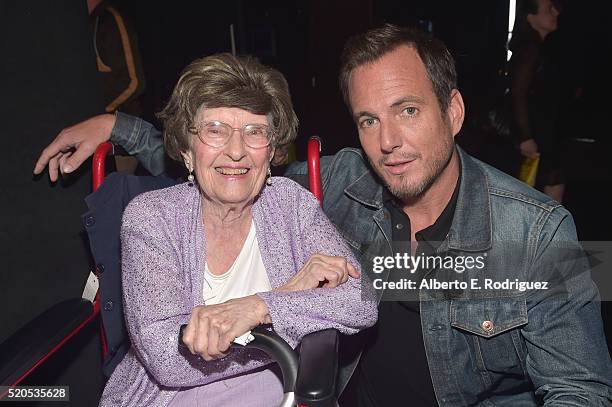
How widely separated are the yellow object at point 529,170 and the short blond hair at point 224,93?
6.00ft

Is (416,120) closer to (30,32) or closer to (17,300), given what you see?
(30,32)

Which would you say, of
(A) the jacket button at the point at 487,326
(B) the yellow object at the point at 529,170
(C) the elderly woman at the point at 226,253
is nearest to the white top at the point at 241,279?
(C) the elderly woman at the point at 226,253

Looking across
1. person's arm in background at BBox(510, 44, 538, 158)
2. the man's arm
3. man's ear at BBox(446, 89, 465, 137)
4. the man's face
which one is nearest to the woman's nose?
the man's face

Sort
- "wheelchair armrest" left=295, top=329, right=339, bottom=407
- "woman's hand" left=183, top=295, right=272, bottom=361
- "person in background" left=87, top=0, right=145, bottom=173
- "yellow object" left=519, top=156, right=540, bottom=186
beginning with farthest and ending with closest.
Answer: "person in background" left=87, top=0, right=145, bottom=173 → "yellow object" left=519, top=156, right=540, bottom=186 → "woman's hand" left=183, top=295, right=272, bottom=361 → "wheelchair armrest" left=295, top=329, right=339, bottom=407

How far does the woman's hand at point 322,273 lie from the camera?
1.58 meters

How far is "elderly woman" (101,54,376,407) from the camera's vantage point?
4.86 ft

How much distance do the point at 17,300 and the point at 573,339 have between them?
1626 mm

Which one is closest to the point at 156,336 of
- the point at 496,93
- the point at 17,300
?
the point at 17,300

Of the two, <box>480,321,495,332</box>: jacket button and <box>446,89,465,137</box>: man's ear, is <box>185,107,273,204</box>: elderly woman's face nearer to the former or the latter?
<box>446,89,465,137</box>: man's ear

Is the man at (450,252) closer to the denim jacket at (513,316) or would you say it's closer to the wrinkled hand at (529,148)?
the denim jacket at (513,316)

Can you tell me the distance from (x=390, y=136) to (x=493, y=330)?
0.62 meters

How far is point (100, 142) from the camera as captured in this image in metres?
1.95

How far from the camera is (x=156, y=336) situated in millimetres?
1443

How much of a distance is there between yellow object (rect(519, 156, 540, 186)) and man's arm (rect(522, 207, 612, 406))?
155cm
